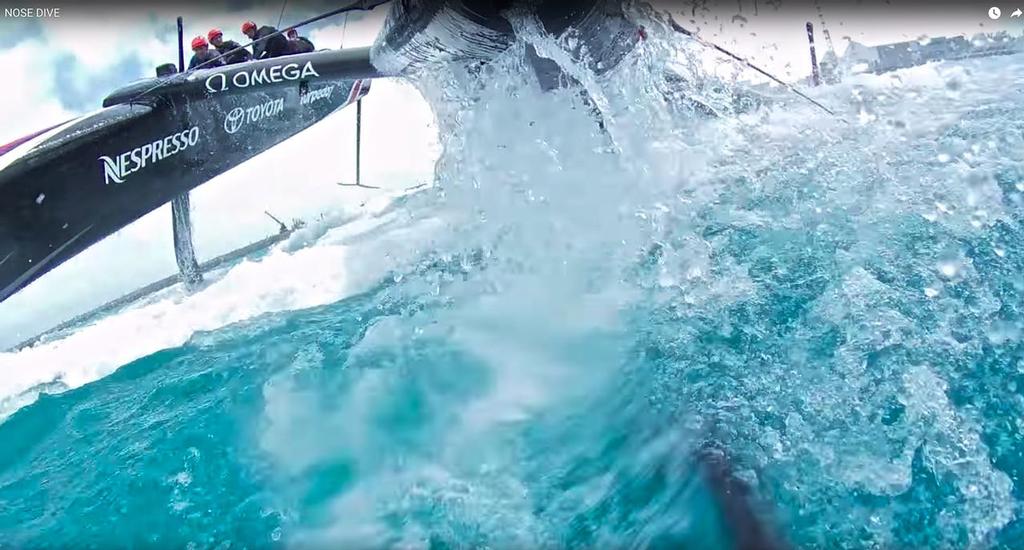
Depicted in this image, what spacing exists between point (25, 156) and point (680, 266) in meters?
4.63

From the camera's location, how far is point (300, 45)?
6.93m

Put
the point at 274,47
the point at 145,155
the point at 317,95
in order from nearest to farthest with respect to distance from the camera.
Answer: the point at 145,155 → the point at 274,47 → the point at 317,95

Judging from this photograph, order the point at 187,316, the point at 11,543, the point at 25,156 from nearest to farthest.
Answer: the point at 11,543 < the point at 25,156 < the point at 187,316

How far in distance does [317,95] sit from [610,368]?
571 centimetres

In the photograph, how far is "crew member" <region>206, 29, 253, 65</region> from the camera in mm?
6395

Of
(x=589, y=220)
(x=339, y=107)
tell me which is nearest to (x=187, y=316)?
(x=339, y=107)

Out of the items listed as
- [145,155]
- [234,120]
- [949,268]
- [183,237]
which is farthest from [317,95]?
[949,268]

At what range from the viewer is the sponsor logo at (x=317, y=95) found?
723 centimetres

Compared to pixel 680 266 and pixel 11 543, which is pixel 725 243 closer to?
pixel 680 266

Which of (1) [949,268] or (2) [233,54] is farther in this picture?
(2) [233,54]

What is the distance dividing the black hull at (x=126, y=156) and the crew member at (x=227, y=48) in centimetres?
46

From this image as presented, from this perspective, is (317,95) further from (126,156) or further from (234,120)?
(126,156)

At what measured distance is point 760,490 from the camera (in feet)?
7.70

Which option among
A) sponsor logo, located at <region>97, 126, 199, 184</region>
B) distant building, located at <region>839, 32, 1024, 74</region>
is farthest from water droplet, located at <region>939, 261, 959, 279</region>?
distant building, located at <region>839, 32, 1024, 74</region>
